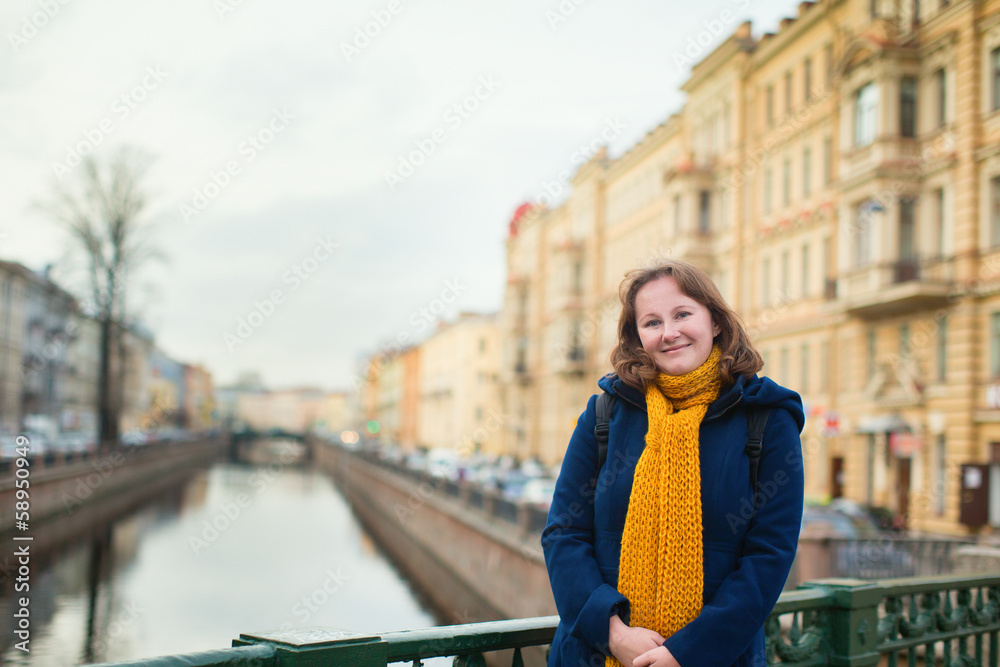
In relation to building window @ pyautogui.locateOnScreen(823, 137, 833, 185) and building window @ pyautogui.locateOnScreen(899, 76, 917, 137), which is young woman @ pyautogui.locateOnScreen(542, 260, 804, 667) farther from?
building window @ pyautogui.locateOnScreen(823, 137, 833, 185)

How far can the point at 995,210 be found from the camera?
2302 cm

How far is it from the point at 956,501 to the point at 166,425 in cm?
12671

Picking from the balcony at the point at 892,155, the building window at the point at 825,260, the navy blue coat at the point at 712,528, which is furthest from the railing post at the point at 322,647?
the building window at the point at 825,260

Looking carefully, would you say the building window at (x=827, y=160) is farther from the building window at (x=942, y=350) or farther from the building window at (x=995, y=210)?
the building window at (x=942, y=350)

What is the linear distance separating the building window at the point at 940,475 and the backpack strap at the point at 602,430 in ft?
76.9

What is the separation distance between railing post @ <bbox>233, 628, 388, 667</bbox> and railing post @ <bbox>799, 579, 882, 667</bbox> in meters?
2.49

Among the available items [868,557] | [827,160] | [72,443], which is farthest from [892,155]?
[72,443]

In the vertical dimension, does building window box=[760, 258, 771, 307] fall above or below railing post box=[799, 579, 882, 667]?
above

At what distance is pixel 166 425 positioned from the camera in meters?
134

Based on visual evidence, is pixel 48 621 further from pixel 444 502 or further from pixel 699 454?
pixel 699 454

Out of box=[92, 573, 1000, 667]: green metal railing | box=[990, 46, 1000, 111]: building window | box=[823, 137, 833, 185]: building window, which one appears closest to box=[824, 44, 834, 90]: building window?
box=[823, 137, 833, 185]: building window

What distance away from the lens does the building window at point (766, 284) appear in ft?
109

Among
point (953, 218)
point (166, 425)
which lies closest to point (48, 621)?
point (953, 218)

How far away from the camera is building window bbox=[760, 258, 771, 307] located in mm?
33375
